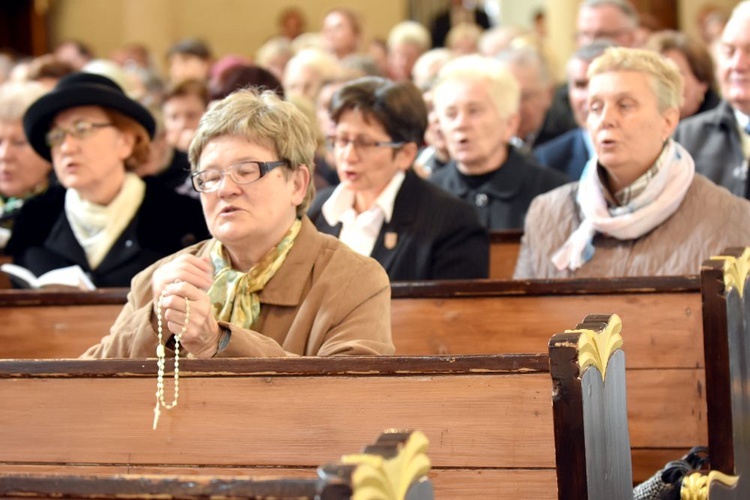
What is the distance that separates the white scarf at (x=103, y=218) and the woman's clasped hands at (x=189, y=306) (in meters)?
1.66

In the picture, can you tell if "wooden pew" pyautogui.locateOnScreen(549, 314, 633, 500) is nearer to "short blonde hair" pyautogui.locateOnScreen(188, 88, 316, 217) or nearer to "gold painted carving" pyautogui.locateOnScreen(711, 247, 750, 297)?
"gold painted carving" pyautogui.locateOnScreen(711, 247, 750, 297)

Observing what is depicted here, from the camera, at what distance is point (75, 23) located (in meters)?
13.6

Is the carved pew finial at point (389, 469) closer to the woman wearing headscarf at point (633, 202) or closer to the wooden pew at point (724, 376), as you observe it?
the wooden pew at point (724, 376)

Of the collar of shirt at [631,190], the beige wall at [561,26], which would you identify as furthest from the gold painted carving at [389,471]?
the beige wall at [561,26]

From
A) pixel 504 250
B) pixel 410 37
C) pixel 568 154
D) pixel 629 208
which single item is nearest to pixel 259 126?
pixel 629 208

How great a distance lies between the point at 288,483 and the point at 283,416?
865 millimetres

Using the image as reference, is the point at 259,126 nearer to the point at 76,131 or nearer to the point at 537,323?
the point at 537,323

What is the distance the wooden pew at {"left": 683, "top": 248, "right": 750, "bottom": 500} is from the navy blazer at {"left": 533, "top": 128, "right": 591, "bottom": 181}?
2677mm

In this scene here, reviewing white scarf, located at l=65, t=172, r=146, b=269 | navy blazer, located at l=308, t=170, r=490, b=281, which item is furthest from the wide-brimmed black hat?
navy blazer, located at l=308, t=170, r=490, b=281

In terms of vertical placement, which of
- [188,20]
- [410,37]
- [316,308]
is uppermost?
[188,20]

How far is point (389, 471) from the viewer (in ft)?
5.40

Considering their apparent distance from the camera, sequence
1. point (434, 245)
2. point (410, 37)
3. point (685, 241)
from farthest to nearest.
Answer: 1. point (410, 37)
2. point (434, 245)
3. point (685, 241)

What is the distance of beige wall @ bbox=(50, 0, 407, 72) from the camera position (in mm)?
13555

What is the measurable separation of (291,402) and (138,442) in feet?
1.13
